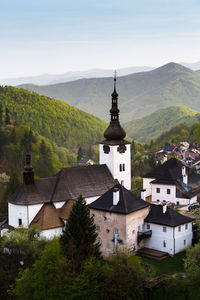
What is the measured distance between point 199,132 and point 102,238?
20.8 metres

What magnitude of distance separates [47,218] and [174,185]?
66.3 feet

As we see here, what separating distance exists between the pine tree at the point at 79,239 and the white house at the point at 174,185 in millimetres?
23447

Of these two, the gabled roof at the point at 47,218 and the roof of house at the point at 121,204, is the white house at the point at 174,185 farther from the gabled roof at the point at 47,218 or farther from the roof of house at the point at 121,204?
the gabled roof at the point at 47,218

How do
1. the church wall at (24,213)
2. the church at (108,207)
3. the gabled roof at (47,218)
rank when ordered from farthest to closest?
the church wall at (24,213) → the gabled roof at (47,218) → the church at (108,207)

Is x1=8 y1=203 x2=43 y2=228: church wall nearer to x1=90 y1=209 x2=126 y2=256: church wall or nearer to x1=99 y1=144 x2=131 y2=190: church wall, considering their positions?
x1=90 y1=209 x2=126 y2=256: church wall

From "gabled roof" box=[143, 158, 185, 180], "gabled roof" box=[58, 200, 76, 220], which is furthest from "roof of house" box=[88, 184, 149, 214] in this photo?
"gabled roof" box=[143, 158, 185, 180]

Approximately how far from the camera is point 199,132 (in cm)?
5497

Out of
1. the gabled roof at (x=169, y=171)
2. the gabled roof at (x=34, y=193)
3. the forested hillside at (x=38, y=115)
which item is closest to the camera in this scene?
the gabled roof at (x=34, y=193)

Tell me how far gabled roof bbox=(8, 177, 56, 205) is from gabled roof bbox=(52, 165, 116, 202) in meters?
0.96

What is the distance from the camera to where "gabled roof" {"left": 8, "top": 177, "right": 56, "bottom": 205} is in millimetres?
48906

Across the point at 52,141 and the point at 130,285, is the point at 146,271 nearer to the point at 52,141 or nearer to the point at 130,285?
the point at 130,285

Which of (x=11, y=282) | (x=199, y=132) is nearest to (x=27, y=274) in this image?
(x=11, y=282)

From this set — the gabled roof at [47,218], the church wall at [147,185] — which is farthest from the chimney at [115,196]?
the church wall at [147,185]

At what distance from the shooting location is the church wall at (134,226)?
4153cm
